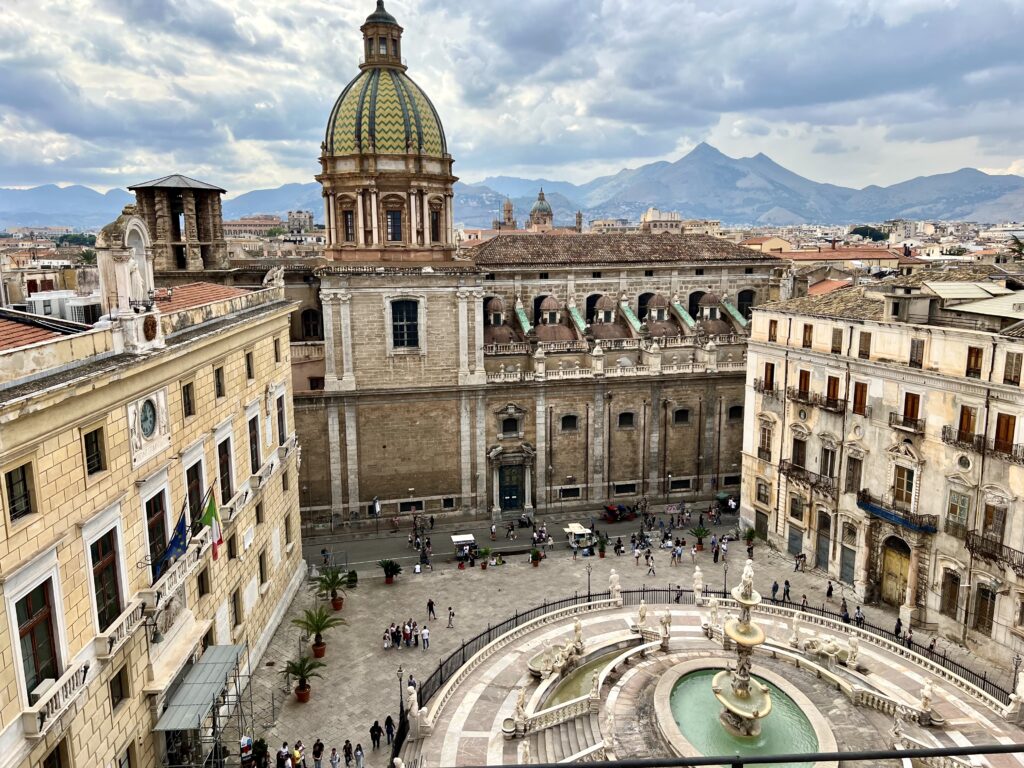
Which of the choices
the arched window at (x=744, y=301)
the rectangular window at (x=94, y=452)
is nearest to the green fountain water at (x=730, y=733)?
the rectangular window at (x=94, y=452)

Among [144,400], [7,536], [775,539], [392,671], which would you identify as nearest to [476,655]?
[392,671]

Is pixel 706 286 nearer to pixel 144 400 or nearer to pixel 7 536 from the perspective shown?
pixel 144 400

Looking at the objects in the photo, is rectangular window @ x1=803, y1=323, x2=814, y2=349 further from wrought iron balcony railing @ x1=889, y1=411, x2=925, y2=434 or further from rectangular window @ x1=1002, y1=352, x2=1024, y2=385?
rectangular window @ x1=1002, y1=352, x2=1024, y2=385

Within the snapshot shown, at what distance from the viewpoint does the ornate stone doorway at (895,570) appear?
108 ft

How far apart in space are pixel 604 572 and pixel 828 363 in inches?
603

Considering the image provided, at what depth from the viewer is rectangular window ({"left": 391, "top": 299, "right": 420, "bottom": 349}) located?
44188mm

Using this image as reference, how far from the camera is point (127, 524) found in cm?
1777

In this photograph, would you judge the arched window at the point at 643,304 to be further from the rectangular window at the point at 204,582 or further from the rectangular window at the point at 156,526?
the rectangular window at the point at 156,526

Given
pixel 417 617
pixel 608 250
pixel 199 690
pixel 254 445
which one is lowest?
pixel 417 617

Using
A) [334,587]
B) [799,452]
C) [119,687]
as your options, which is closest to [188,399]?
[119,687]

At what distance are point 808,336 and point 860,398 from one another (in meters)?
4.58

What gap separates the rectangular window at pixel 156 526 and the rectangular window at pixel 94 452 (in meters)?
2.47

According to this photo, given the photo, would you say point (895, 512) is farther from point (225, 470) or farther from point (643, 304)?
point (225, 470)

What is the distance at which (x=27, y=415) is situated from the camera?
13719 millimetres
